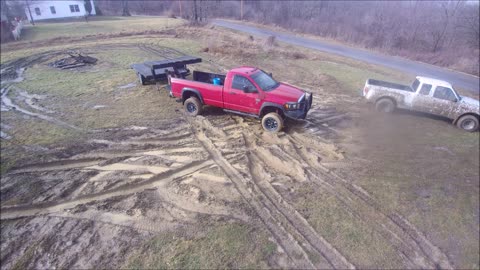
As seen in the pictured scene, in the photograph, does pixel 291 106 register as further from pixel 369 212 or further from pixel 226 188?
pixel 369 212

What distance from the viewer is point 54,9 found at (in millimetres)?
41938

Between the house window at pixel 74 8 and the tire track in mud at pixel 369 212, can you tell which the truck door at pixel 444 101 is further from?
the house window at pixel 74 8

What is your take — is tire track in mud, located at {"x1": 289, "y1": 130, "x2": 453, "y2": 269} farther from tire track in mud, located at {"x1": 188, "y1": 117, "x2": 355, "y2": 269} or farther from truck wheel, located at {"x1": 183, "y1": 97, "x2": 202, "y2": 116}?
truck wheel, located at {"x1": 183, "y1": 97, "x2": 202, "y2": 116}

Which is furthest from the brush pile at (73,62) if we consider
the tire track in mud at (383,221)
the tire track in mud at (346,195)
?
the tire track in mud at (383,221)

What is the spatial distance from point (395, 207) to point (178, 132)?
6439mm

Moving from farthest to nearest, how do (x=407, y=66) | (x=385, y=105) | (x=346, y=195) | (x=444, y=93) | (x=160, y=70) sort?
(x=407, y=66), (x=160, y=70), (x=385, y=105), (x=444, y=93), (x=346, y=195)

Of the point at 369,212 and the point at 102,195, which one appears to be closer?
the point at 369,212

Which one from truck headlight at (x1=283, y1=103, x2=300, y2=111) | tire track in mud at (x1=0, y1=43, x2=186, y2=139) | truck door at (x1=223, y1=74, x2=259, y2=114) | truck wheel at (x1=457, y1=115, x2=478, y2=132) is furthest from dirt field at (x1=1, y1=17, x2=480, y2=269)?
truck headlight at (x1=283, y1=103, x2=300, y2=111)

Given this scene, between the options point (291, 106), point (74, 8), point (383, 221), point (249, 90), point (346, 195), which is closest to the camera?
point (383, 221)

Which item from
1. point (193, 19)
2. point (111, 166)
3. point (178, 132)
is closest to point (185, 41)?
point (193, 19)

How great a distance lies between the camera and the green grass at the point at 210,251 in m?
4.63

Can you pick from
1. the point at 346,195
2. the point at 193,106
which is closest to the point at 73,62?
the point at 193,106

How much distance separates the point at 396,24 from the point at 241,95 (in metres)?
32.9

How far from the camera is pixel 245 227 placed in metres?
5.36
